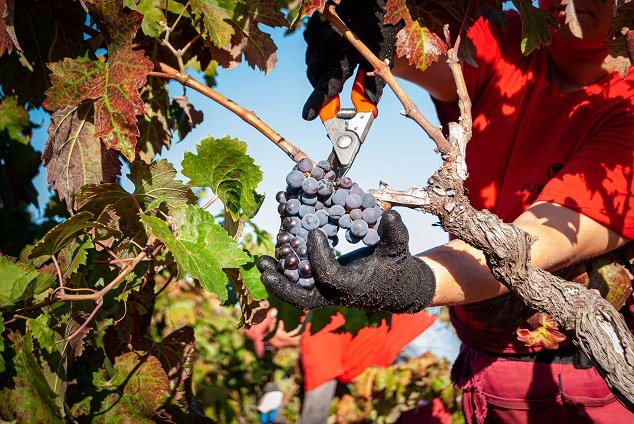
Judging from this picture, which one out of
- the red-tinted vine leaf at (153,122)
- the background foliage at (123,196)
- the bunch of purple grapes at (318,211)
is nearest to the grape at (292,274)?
the bunch of purple grapes at (318,211)

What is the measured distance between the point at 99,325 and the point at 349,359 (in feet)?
8.39

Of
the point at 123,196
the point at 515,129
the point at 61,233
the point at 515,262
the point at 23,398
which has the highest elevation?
the point at 515,129

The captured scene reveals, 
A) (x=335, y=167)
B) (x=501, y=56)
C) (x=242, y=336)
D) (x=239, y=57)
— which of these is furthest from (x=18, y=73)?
(x=242, y=336)

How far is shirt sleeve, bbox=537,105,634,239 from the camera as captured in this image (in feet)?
6.45

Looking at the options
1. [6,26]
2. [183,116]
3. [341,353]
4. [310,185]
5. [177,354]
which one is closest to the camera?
[310,185]

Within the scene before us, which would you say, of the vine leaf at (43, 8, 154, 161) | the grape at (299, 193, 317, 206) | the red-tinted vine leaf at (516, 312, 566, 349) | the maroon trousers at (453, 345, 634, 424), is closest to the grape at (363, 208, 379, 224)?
the grape at (299, 193, 317, 206)

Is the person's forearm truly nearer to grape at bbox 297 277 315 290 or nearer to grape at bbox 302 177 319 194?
grape at bbox 297 277 315 290

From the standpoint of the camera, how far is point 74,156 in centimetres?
193

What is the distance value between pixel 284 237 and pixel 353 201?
0.58ft

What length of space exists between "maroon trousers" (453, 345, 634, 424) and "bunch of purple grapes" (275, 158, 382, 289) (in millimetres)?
1095

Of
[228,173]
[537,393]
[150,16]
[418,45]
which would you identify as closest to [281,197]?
[228,173]

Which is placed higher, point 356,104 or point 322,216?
point 356,104

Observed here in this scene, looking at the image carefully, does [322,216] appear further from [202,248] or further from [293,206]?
[202,248]

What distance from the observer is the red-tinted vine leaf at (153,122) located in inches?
94.7
